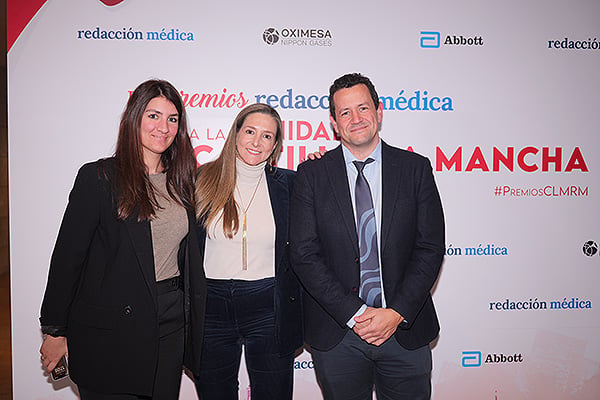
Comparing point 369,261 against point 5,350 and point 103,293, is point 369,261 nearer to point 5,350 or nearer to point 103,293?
point 103,293

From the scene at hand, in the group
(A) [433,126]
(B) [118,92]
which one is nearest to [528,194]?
(A) [433,126]

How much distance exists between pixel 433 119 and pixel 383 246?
1.44 m

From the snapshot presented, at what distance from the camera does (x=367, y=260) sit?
80.5 inches

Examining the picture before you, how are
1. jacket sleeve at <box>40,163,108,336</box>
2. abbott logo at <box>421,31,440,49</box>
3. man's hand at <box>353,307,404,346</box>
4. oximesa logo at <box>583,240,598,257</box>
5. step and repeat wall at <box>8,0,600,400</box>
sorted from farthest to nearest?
oximesa logo at <box>583,240,598,257</box> → abbott logo at <box>421,31,440,49</box> → step and repeat wall at <box>8,0,600,400</box> → man's hand at <box>353,307,404,346</box> → jacket sleeve at <box>40,163,108,336</box>

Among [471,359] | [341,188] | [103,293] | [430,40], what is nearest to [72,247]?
[103,293]

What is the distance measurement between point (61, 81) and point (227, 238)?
169 centimetres

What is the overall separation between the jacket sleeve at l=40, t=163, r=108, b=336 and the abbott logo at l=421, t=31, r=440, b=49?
2288mm

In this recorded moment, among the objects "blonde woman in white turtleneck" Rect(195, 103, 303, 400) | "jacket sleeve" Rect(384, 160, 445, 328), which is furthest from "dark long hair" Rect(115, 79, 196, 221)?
"jacket sleeve" Rect(384, 160, 445, 328)

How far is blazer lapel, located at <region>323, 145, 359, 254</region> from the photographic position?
203cm

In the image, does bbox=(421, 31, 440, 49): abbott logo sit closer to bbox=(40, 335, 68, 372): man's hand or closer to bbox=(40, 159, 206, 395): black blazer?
bbox=(40, 159, 206, 395): black blazer

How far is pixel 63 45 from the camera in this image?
9.66 ft

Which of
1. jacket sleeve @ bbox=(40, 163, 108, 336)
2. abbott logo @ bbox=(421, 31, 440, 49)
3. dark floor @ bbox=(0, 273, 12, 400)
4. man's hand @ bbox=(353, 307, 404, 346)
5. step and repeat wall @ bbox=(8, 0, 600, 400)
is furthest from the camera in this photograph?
dark floor @ bbox=(0, 273, 12, 400)

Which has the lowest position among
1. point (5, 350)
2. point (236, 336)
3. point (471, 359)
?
point (5, 350)

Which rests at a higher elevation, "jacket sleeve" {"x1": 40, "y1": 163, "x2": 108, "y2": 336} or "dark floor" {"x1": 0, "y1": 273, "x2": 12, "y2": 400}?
"jacket sleeve" {"x1": 40, "y1": 163, "x2": 108, "y2": 336}
